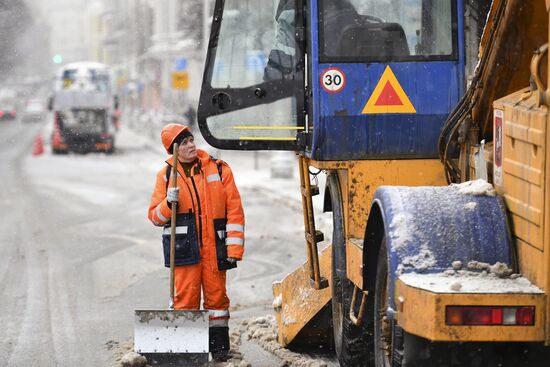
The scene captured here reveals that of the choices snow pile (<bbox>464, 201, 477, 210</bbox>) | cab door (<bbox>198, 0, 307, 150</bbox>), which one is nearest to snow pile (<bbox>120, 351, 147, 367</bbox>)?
cab door (<bbox>198, 0, 307, 150</bbox>)

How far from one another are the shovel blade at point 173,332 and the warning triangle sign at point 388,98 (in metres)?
1.65

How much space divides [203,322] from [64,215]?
11.9m

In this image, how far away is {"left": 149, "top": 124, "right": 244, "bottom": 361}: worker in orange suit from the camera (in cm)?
735

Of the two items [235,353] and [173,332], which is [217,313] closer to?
[235,353]

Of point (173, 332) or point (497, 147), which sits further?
point (173, 332)

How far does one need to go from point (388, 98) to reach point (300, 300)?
1.71m

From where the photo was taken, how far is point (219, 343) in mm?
7520

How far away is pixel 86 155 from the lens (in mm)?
40562

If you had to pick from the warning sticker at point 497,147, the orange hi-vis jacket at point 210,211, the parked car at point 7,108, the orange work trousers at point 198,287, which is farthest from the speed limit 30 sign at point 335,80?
the parked car at point 7,108

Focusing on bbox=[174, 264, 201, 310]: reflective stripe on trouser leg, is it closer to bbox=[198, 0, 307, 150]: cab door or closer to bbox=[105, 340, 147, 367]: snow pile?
bbox=[105, 340, 147, 367]: snow pile

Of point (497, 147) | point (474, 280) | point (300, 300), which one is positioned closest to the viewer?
point (474, 280)

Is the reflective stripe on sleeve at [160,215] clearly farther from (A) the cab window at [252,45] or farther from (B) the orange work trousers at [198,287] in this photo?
(A) the cab window at [252,45]

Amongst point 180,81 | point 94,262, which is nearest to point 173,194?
point 94,262

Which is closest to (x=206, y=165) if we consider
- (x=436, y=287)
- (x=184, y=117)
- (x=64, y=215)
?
(x=436, y=287)
